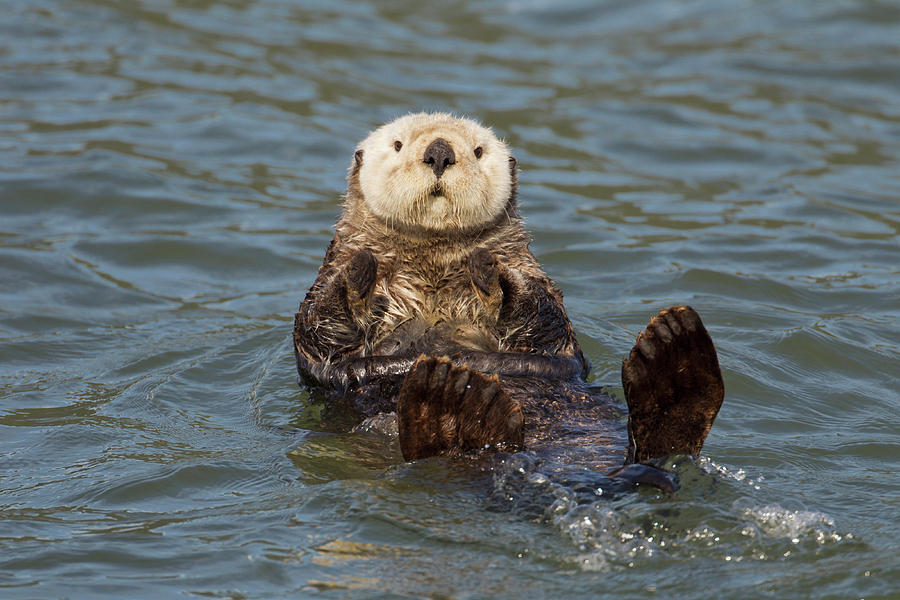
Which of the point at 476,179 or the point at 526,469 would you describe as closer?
the point at 526,469

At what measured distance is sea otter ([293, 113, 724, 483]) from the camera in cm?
413

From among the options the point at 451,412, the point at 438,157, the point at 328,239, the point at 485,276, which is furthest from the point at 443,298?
the point at 328,239

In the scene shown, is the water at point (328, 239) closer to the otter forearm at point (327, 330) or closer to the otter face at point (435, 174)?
the otter forearm at point (327, 330)

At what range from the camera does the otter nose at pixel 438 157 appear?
4.14 meters

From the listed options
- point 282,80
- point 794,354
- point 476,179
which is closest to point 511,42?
point 282,80

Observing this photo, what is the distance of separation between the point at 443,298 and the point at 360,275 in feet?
1.56

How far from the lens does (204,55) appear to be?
11.4 meters

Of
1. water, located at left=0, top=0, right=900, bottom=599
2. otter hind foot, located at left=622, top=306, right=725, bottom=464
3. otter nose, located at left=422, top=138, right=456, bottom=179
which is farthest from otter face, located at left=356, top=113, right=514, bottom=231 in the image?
otter hind foot, located at left=622, top=306, right=725, bottom=464

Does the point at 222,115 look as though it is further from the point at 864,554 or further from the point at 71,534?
the point at 864,554

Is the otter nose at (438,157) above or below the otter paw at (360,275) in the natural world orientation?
above

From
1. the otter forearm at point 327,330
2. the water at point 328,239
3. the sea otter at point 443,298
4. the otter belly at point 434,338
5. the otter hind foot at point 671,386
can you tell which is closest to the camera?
the water at point 328,239

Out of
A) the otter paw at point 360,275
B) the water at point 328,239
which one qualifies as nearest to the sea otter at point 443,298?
the otter paw at point 360,275

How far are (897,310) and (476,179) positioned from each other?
3.21 m

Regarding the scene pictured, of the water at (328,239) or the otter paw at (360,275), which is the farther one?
the otter paw at (360,275)
